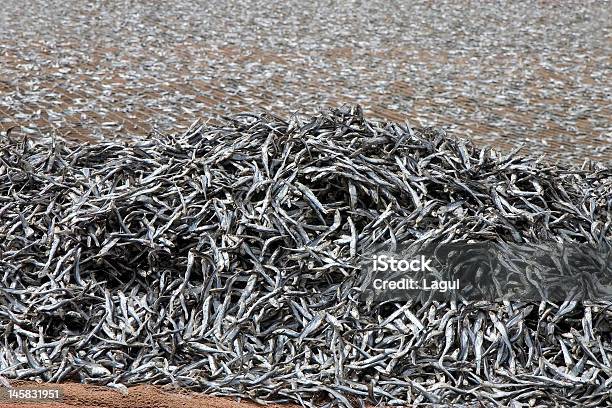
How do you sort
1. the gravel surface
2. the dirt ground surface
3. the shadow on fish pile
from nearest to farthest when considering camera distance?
the dirt ground surface
the shadow on fish pile
the gravel surface

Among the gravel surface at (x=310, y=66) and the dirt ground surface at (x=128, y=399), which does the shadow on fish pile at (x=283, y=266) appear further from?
the gravel surface at (x=310, y=66)

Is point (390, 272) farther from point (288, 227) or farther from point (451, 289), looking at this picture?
point (288, 227)

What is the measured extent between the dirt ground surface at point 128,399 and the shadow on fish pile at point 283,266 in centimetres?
7

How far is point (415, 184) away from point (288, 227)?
2.06 feet

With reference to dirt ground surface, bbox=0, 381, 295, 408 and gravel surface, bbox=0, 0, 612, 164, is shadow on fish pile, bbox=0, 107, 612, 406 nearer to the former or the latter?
dirt ground surface, bbox=0, 381, 295, 408

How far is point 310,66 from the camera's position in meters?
8.91

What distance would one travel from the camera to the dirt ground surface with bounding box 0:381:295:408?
2701mm

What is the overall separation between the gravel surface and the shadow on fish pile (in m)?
2.82

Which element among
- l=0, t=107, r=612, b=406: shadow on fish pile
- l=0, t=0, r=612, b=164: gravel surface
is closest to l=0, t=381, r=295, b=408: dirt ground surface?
l=0, t=107, r=612, b=406: shadow on fish pile

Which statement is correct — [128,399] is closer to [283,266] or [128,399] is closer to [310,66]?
[283,266]

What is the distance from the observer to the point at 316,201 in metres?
3.56

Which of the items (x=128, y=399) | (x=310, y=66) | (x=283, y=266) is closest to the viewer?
(x=128, y=399)

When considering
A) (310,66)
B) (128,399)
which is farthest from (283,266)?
(310,66)

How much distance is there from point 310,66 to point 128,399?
657 centimetres
